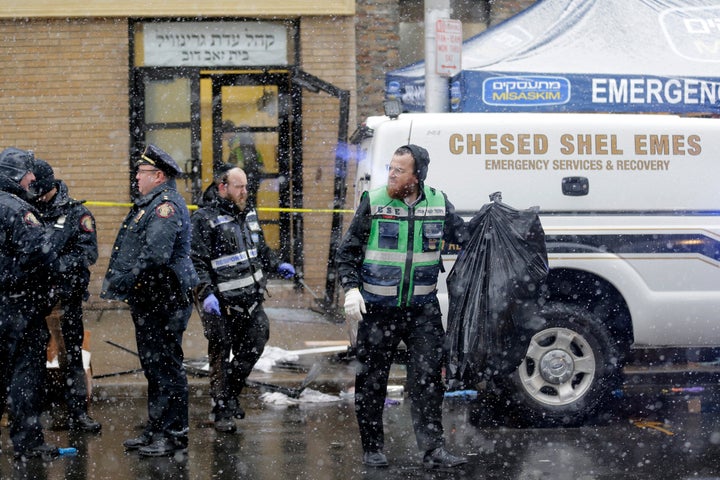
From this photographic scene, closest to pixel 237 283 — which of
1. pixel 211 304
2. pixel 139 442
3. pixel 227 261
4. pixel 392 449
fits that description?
pixel 227 261

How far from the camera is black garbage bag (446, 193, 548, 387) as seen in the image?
21.0 ft

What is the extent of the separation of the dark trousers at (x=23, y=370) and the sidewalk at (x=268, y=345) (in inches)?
78.1

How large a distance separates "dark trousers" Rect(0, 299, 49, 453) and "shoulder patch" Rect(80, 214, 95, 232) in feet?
2.82

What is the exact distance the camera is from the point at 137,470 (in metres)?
6.30

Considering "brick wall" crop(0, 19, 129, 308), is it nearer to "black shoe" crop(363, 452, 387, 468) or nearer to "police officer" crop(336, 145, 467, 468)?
"police officer" crop(336, 145, 467, 468)

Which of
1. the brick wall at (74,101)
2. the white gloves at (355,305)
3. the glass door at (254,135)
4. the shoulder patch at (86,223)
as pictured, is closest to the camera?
the white gloves at (355,305)

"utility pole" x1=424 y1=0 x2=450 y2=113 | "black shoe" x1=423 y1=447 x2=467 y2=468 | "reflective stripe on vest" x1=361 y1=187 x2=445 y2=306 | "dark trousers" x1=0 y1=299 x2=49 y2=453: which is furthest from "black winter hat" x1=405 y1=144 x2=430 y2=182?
"utility pole" x1=424 y1=0 x2=450 y2=113

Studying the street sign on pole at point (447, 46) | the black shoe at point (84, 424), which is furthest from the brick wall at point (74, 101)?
the black shoe at point (84, 424)

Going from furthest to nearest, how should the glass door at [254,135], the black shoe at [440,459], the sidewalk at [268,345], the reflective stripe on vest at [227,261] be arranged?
the glass door at [254,135] → the sidewalk at [268,345] → the reflective stripe on vest at [227,261] → the black shoe at [440,459]

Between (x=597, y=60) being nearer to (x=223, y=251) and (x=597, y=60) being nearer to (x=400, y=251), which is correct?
(x=223, y=251)

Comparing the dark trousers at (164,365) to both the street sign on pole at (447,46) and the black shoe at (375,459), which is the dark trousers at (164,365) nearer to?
the black shoe at (375,459)

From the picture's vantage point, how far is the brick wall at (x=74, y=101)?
12.9 meters

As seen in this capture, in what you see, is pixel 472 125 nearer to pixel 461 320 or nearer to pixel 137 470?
pixel 461 320

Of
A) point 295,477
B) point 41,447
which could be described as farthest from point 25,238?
point 295,477
